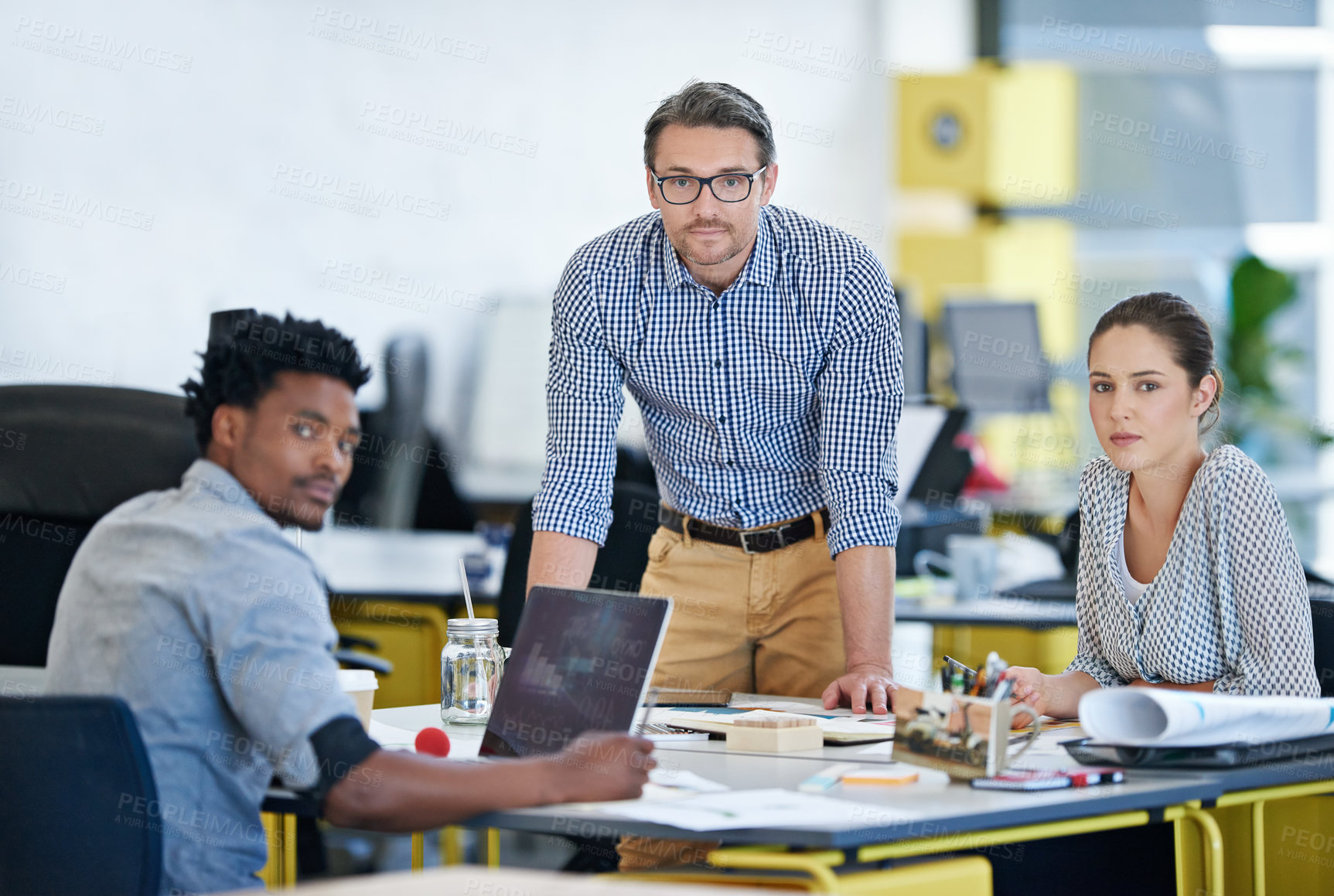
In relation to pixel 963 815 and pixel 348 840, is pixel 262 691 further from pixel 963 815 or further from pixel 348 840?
pixel 348 840

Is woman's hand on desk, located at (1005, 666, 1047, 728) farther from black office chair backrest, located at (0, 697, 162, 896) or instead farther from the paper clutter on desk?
black office chair backrest, located at (0, 697, 162, 896)

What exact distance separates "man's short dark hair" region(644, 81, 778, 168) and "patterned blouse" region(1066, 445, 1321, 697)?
0.82 metres

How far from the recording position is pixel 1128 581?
85.6 inches

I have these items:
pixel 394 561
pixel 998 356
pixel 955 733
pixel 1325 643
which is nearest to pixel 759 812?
pixel 955 733

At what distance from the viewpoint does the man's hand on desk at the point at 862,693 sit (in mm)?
2150

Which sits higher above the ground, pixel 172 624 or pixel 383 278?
pixel 383 278

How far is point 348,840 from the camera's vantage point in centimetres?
430

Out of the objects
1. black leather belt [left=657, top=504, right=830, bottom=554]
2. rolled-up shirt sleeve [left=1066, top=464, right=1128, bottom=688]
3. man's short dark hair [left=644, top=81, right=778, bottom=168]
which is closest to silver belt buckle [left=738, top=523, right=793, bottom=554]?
black leather belt [left=657, top=504, right=830, bottom=554]

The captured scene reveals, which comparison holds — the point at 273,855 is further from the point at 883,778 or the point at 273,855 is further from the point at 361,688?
the point at 883,778

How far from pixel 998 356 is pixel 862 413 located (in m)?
3.12

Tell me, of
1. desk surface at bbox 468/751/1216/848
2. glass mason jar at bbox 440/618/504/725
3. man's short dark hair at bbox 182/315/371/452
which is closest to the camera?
desk surface at bbox 468/751/1216/848

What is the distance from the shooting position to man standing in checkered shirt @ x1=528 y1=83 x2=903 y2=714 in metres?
2.40

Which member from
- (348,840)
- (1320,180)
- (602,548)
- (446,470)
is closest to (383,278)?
(446,470)

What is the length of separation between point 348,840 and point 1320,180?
22.6 feet
